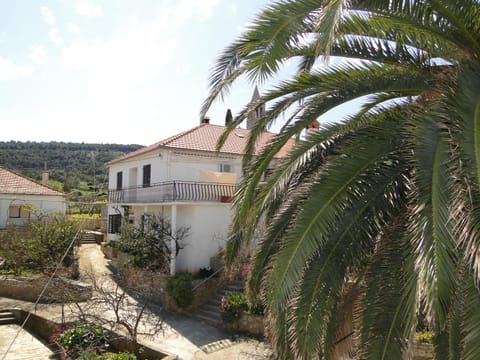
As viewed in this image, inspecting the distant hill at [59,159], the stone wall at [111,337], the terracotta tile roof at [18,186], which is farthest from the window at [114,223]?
the distant hill at [59,159]

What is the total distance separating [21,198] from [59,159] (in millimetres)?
57442

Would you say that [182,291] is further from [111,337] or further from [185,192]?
[185,192]

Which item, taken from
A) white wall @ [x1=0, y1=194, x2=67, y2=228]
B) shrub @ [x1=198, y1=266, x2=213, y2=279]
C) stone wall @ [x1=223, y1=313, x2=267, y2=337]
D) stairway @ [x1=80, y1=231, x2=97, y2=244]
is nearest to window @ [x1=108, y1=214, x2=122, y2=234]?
stairway @ [x1=80, y1=231, x2=97, y2=244]

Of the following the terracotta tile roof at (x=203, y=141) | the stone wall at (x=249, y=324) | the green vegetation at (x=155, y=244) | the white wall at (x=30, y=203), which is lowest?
the stone wall at (x=249, y=324)

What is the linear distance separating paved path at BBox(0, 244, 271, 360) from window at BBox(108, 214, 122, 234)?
Result: 10964mm

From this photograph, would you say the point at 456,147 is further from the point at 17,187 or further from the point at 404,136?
the point at 17,187

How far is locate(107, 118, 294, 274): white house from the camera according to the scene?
21281 mm

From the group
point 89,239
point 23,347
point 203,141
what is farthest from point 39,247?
point 89,239

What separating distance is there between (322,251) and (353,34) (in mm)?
3213

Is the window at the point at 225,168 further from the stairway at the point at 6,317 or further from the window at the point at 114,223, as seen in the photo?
the stairway at the point at 6,317

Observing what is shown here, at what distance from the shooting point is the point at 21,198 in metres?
36.9

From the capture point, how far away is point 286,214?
5863 millimetres

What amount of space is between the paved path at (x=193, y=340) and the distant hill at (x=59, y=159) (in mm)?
51245

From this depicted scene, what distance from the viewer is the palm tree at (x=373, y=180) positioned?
11.7 ft
